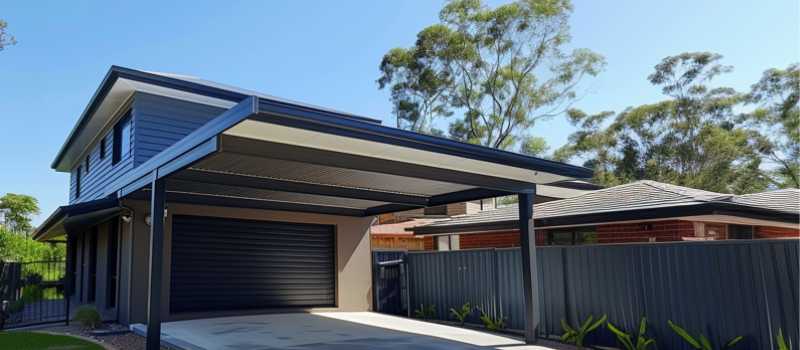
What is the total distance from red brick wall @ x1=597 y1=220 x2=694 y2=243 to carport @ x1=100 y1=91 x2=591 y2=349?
157 inches

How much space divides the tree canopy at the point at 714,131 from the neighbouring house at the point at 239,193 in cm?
2265

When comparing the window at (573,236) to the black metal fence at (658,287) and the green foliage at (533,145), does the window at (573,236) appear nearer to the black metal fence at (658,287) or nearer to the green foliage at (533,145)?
the black metal fence at (658,287)

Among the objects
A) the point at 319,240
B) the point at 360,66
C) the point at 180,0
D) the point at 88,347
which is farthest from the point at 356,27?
the point at 88,347

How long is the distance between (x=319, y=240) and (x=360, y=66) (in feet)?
65.5

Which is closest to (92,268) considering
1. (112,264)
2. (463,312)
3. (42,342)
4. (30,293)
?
(30,293)

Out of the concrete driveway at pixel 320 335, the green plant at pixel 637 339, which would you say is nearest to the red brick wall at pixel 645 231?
the green plant at pixel 637 339

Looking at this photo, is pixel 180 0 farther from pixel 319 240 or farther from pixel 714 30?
pixel 714 30

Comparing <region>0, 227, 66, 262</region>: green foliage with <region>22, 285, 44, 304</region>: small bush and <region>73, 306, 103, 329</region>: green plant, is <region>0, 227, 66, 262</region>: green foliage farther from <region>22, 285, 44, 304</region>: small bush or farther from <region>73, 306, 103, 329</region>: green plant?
<region>73, 306, 103, 329</region>: green plant

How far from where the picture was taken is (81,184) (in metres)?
18.6

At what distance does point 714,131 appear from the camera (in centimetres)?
3061

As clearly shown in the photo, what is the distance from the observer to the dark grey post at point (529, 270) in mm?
9367

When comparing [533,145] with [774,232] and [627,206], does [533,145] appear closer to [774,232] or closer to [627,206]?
[774,232]

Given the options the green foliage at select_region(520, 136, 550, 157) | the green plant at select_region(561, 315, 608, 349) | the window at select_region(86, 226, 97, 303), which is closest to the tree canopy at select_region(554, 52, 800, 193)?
the green foliage at select_region(520, 136, 550, 157)

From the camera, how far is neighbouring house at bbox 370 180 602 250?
584 inches
